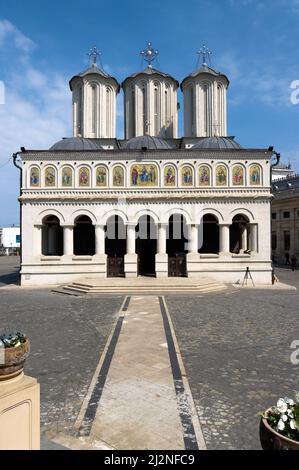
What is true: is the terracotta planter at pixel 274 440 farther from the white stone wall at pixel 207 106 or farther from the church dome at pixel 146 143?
the white stone wall at pixel 207 106

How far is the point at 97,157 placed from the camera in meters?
23.6

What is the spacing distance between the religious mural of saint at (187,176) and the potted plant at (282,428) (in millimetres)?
21148

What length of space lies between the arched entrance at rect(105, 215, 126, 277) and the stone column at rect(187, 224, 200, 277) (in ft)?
16.5

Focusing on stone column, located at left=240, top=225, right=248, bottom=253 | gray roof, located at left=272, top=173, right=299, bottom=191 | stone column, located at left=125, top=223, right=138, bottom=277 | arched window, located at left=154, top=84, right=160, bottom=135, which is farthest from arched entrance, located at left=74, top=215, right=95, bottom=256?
gray roof, located at left=272, top=173, right=299, bottom=191

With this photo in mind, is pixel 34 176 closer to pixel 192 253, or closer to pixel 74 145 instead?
pixel 74 145

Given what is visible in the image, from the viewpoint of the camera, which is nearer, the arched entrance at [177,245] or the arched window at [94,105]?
the arched entrance at [177,245]

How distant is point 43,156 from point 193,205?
11912mm

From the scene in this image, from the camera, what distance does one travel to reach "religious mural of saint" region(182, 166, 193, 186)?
77.6ft

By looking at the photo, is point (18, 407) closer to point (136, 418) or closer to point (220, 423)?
point (136, 418)

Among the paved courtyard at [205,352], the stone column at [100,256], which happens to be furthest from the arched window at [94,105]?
the paved courtyard at [205,352]

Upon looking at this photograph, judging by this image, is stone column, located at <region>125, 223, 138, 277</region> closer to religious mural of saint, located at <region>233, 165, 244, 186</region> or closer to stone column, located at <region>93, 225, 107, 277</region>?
stone column, located at <region>93, 225, 107, 277</region>

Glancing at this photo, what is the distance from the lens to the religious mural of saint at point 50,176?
23.7 m

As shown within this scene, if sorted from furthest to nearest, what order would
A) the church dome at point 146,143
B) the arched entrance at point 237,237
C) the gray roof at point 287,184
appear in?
the gray roof at point 287,184 → the arched entrance at point 237,237 → the church dome at point 146,143
